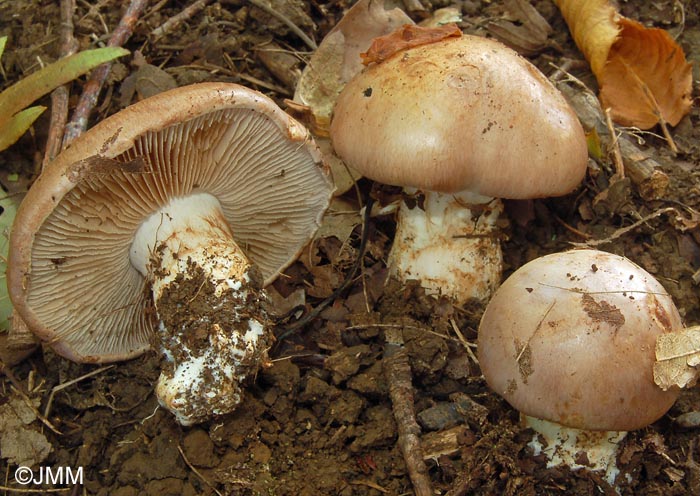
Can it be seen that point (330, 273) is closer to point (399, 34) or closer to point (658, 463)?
point (399, 34)

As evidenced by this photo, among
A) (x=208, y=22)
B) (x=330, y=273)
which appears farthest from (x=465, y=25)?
(x=330, y=273)

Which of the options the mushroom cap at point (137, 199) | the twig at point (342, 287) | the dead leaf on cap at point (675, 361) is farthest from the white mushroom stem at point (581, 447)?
the mushroom cap at point (137, 199)

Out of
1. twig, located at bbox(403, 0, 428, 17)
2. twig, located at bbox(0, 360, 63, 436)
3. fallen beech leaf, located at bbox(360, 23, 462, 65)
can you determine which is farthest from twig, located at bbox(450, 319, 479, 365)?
twig, located at bbox(403, 0, 428, 17)

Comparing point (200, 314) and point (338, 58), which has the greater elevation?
point (338, 58)

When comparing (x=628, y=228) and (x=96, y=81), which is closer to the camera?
(x=628, y=228)

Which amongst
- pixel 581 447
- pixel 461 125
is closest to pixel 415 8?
pixel 461 125

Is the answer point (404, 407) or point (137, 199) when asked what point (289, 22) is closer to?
point (137, 199)
